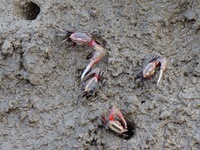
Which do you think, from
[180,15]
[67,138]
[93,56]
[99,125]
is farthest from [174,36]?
[67,138]

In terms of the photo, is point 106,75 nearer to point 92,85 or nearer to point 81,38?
point 92,85

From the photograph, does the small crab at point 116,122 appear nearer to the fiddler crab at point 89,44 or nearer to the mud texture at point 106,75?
the mud texture at point 106,75

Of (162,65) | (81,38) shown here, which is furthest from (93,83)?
(162,65)

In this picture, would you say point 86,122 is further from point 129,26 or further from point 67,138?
point 129,26

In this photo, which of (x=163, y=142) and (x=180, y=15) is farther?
(x=180, y=15)

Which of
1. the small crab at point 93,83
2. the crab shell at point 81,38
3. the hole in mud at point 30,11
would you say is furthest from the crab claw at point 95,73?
the hole in mud at point 30,11

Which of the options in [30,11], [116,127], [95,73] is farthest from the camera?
[30,11]
